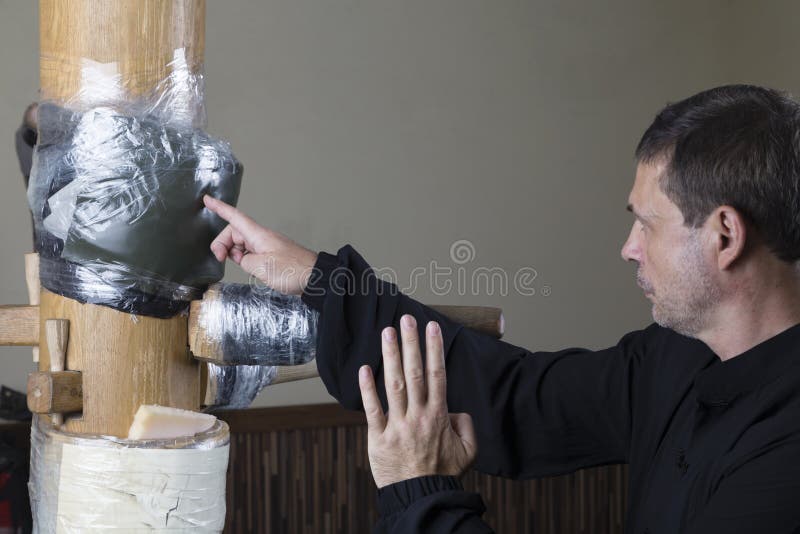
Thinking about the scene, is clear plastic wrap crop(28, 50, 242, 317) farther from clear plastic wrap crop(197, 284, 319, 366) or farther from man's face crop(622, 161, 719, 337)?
man's face crop(622, 161, 719, 337)

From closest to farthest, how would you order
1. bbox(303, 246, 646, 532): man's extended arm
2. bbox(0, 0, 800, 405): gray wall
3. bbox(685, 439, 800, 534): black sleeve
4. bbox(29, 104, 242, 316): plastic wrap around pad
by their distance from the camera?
1. bbox(685, 439, 800, 534): black sleeve
2. bbox(29, 104, 242, 316): plastic wrap around pad
3. bbox(303, 246, 646, 532): man's extended arm
4. bbox(0, 0, 800, 405): gray wall

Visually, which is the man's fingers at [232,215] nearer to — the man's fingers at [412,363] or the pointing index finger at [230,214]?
the pointing index finger at [230,214]

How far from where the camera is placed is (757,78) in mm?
4086

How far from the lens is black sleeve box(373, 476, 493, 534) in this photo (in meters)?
1.09

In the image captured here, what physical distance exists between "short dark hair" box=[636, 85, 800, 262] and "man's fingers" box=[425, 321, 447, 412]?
384 mm

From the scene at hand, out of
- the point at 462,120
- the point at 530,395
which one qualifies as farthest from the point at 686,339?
the point at 462,120

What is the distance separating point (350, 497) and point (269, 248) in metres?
2.49

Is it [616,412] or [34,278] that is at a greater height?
[34,278]

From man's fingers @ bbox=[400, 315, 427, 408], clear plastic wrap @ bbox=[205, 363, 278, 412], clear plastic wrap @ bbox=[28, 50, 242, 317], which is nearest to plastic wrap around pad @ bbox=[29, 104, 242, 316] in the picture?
clear plastic wrap @ bbox=[28, 50, 242, 317]

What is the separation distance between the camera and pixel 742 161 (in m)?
1.14

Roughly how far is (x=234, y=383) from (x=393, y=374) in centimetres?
39

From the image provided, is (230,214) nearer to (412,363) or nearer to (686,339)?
(412,363)

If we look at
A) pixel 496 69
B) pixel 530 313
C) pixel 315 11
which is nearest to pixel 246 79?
pixel 315 11

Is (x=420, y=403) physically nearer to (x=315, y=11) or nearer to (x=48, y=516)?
(x=48, y=516)
